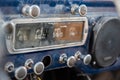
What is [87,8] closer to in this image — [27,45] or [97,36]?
[97,36]

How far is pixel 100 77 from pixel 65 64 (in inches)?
21.7

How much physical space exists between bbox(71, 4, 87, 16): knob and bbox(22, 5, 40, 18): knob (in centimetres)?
24

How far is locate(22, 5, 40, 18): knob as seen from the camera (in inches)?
48.9

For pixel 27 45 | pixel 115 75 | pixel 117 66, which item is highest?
pixel 27 45

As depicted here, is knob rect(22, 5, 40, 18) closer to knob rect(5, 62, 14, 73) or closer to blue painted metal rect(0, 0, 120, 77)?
blue painted metal rect(0, 0, 120, 77)

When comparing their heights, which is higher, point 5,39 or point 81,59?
point 5,39

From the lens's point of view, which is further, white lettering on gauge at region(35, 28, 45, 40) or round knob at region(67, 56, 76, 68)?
round knob at region(67, 56, 76, 68)

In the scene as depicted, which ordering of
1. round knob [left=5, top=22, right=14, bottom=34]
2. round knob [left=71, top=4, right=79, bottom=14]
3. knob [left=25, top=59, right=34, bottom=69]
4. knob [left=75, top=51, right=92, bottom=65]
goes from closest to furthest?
1. round knob [left=5, top=22, right=14, bottom=34]
2. knob [left=25, top=59, right=34, bottom=69]
3. round knob [left=71, top=4, right=79, bottom=14]
4. knob [left=75, top=51, right=92, bottom=65]

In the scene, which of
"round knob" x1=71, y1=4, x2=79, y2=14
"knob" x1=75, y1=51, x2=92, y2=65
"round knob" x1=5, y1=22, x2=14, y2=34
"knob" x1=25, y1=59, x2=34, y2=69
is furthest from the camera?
"knob" x1=75, y1=51, x2=92, y2=65

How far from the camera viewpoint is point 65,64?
1.51 metres

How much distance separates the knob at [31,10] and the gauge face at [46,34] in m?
0.05

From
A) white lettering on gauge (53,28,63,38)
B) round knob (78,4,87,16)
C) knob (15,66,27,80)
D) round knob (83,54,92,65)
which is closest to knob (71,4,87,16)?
round knob (78,4,87,16)

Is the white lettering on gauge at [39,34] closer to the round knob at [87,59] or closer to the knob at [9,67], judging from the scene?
the knob at [9,67]

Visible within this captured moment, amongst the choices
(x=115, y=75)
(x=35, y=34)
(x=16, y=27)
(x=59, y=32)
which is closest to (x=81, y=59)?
(x=59, y=32)
